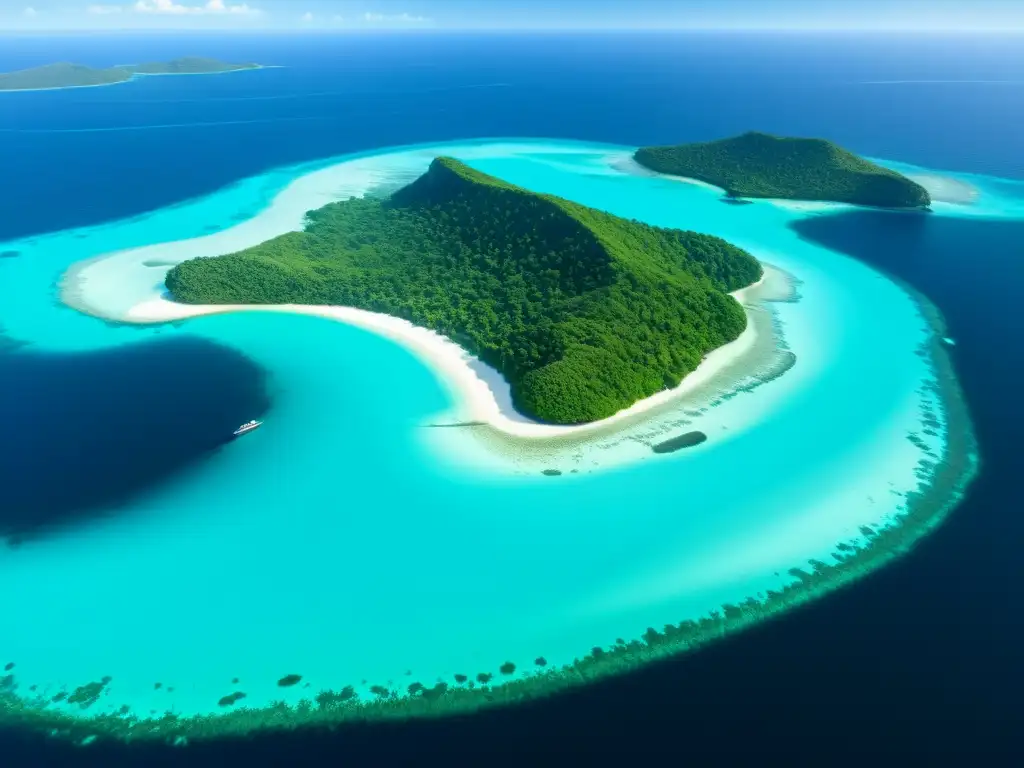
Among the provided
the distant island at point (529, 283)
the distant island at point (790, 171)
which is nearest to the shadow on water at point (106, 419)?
the distant island at point (529, 283)

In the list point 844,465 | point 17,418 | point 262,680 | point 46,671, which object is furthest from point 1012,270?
point 17,418

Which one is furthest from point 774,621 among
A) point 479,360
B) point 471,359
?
point 471,359

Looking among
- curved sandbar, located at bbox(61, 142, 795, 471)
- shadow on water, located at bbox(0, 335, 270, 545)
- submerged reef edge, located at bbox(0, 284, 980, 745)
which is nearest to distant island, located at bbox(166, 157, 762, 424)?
curved sandbar, located at bbox(61, 142, 795, 471)

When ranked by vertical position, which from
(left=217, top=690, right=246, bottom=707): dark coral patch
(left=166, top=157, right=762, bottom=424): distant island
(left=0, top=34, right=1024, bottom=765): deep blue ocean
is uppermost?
(left=166, top=157, right=762, bottom=424): distant island

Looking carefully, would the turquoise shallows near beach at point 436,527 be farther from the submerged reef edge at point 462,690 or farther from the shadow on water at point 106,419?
the shadow on water at point 106,419

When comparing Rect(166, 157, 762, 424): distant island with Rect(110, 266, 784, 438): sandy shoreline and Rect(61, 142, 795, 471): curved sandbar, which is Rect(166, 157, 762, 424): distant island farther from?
Rect(61, 142, 795, 471): curved sandbar

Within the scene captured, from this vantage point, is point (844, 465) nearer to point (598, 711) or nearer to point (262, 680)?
point (598, 711)

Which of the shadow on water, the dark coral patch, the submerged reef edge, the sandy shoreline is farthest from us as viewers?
the sandy shoreline
